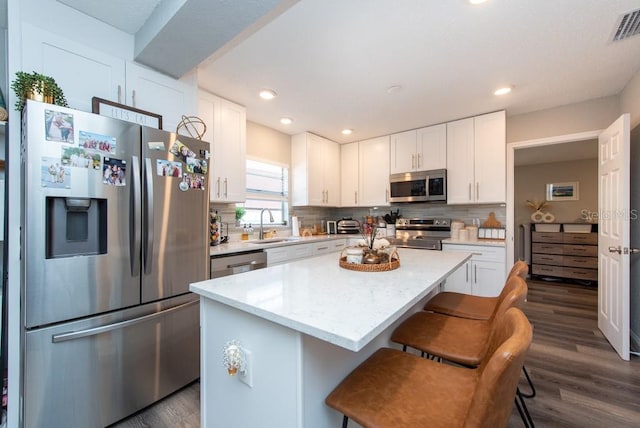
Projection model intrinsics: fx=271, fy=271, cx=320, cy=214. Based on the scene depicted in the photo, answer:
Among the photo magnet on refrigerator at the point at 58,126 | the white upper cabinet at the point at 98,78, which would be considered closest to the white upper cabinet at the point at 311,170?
the white upper cabinet at the point at 98,78

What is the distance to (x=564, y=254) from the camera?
16.0 ft

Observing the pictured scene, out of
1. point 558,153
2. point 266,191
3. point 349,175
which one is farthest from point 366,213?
point 558,153

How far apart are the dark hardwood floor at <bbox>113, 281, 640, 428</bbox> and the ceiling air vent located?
2424 mm

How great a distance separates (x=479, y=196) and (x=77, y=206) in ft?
12.4

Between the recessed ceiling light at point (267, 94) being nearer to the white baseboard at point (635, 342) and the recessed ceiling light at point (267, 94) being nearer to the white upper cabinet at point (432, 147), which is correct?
the white upper cabinet at point (432, 147)

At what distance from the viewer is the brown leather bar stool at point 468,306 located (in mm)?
1650

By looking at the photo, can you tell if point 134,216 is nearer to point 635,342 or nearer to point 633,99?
point 635,342

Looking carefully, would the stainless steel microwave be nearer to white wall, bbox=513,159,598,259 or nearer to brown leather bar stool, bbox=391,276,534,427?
brown leather bar stool, bbox=391,276,534,427

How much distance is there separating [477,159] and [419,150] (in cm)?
75

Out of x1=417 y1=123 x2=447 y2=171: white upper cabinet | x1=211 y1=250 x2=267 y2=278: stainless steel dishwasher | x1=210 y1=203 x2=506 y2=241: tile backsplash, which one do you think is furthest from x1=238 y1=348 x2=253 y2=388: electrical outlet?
x1=417 y1=123 x2=447 y2=171: white upper cabinet

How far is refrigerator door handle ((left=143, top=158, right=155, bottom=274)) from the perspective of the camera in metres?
1.64

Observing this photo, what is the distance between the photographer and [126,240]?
158cm

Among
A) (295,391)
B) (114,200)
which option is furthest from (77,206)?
(295,391)

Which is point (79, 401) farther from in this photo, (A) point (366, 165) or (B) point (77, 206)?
(A) point (366, 165)
